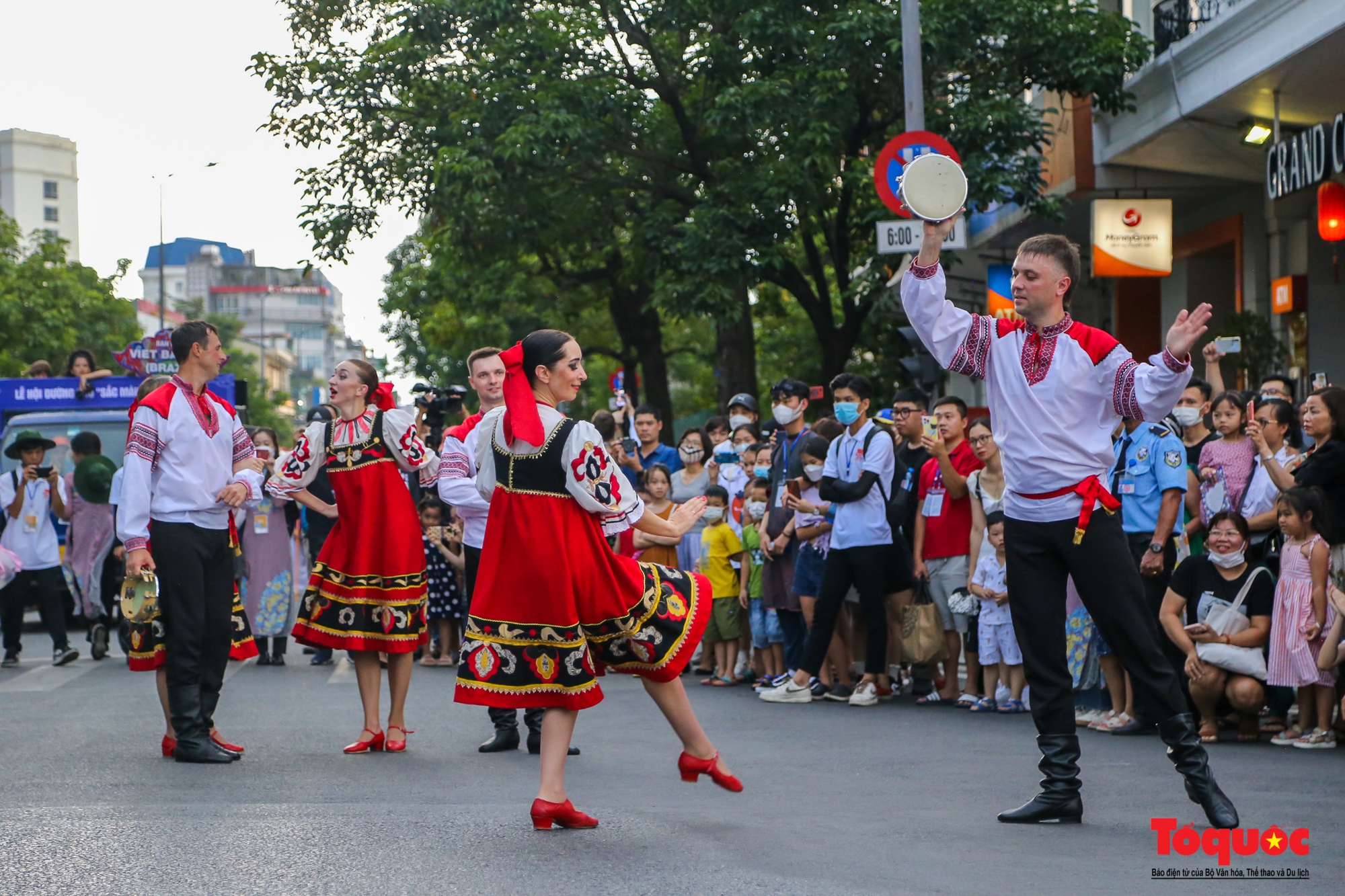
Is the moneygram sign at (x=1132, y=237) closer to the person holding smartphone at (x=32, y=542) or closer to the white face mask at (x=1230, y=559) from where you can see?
the white face mask at (x=1230, y=559)

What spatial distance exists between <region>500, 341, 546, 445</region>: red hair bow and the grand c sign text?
1026 centimetres

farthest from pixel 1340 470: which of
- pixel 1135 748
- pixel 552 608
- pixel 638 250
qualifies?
pixel 638 250

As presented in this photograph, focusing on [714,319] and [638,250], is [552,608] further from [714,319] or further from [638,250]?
[638,250]

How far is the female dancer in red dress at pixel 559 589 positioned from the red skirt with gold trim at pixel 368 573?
6.59ft

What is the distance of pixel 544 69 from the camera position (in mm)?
20141

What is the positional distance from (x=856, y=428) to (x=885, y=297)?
917cm

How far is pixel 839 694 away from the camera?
10641mm

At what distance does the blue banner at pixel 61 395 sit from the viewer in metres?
17.9

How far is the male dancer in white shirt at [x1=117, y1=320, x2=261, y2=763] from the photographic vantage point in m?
7.72

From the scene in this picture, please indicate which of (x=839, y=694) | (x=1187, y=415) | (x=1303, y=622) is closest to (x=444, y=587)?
(x=839, y=694)

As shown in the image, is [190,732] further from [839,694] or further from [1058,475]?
[839,694]

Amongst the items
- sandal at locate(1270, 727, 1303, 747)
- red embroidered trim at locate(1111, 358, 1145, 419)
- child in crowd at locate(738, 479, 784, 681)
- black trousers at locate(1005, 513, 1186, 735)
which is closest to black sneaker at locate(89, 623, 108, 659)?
child in crowd at locate(738, 479, 784, 681)

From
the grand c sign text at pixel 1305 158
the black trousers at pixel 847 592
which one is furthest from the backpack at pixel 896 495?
the grand c sign text at pixel 1305 158

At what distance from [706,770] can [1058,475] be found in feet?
5.67
